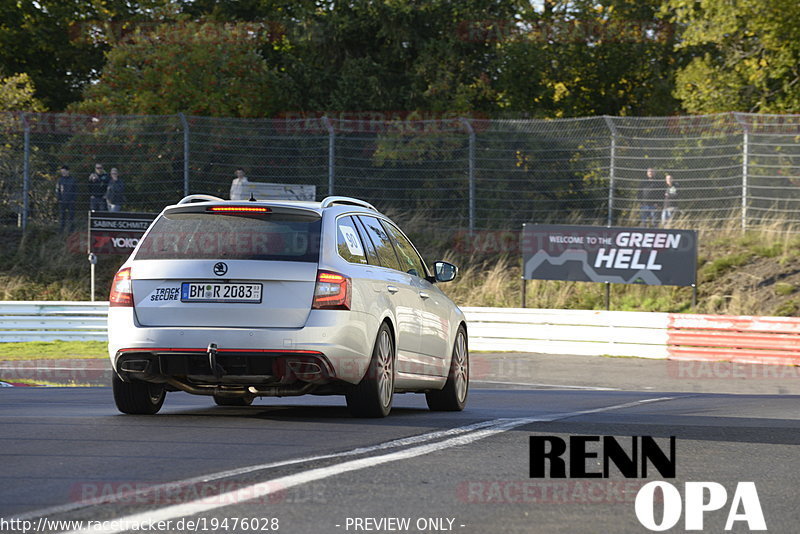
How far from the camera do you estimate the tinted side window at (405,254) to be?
1108cm

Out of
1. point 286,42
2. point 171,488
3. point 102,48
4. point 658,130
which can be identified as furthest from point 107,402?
point 102,48

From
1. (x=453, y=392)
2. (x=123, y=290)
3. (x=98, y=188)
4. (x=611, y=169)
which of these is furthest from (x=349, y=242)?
(x=98, y=188)

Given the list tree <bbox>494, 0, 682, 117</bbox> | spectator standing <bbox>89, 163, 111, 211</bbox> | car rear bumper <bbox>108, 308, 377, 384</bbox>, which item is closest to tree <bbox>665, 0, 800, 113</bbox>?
tree <bbox>494, 0, 682, 117</bbox>

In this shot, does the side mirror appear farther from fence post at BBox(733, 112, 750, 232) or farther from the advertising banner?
the advertising banner

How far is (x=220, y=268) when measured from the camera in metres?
9.16

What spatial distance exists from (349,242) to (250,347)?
129 cm

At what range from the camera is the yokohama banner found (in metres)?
25.2

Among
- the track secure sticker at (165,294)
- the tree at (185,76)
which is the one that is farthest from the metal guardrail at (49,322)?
the track secure sticker at (165,294)

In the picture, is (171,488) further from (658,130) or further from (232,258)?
(658,130)

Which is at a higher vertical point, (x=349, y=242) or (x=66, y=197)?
(x=349, y=242)

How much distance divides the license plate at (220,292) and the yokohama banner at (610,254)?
17022mm

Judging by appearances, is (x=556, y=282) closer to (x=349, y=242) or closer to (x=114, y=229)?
(x=114, y=229)

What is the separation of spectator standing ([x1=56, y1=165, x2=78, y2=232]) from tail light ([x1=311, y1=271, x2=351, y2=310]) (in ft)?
64.7

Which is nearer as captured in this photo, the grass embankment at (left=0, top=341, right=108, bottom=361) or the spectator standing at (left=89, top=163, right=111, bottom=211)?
the grass embankment at (left=0, top=341, right=108, bottom=361)
